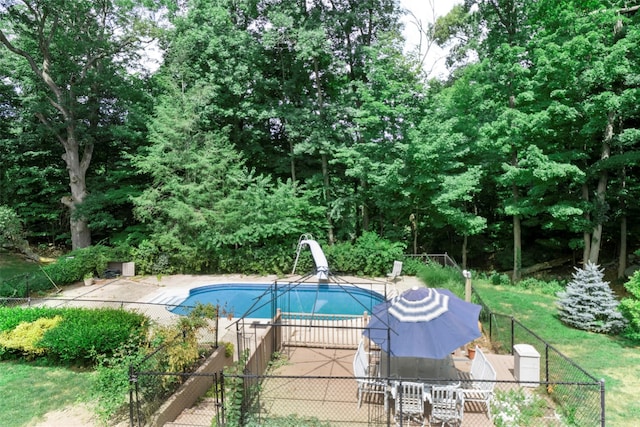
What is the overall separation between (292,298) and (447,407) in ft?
32.2

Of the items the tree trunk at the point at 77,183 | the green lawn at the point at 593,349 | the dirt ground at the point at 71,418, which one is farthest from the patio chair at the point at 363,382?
the tree trunk at the point at 77,183

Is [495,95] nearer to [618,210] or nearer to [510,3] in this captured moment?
[510,3]

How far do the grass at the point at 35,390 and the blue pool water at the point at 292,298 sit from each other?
5898mm

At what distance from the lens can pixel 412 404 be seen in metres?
5.61

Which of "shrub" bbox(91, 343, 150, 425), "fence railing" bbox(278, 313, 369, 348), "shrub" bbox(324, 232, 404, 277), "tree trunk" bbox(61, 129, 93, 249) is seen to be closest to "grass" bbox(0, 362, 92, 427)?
"shrub" bbox(91, 343, 150, 425)

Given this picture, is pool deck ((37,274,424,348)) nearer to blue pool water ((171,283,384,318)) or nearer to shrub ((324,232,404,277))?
blue pool water ((171,283,384,318))

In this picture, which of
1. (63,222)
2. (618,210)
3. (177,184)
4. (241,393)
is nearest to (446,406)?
(241,393)

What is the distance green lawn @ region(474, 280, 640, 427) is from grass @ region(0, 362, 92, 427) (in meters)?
9.12

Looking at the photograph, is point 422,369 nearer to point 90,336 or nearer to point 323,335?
point 323,335

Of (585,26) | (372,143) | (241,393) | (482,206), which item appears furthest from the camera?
(482,206)

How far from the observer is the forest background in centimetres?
1470

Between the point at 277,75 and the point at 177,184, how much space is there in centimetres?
873

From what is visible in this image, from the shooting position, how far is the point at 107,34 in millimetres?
20219

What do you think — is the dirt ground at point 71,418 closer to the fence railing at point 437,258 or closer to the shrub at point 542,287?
the fence railing at point 437,258
